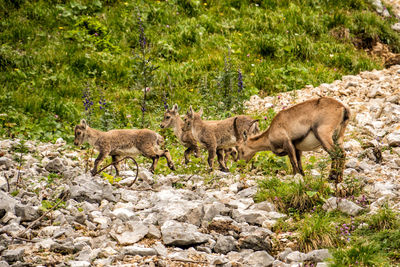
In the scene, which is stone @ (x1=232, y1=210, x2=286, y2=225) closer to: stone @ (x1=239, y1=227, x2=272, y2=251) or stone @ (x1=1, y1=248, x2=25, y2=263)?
stone @ (x1=239, y1=227, x2=272, y2=251)

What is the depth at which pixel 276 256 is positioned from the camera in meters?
6.25

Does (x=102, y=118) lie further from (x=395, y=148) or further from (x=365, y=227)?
(x=365, y=227)

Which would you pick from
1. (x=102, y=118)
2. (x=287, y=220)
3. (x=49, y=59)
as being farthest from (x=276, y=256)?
(x=49, y=59)

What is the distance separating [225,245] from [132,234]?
1.10m

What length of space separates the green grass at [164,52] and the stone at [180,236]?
6.28 metres

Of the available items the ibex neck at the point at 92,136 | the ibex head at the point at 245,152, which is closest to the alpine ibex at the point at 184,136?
the ibex head at the point at 245,152

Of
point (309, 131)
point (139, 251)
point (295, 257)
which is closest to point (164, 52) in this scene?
point (309, 131)

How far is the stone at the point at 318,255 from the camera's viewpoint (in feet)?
19.0

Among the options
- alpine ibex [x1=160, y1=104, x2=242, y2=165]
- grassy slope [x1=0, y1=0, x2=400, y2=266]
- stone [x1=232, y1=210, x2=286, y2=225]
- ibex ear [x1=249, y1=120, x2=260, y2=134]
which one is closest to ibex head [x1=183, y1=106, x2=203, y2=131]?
alpine ibex [x1=160, y1=104, x2=242, y2=165]

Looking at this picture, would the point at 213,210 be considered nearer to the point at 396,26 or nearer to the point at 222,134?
the point at 222,134

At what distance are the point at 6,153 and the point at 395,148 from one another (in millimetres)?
7192

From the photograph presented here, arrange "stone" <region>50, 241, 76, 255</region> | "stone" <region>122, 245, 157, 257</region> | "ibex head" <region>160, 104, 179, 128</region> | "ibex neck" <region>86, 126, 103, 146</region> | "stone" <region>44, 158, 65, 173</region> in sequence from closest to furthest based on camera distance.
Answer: "stone" <region>50, 241, 76, 255</region> < "stone" <region>122, 245, 157, 257</region> < "stone" <region>44, 158, 65, 173</region> < "ibex neck" <region>86, 126, 103, 146</region> < "ibex head" <region>160, 104, 179, 128</region>

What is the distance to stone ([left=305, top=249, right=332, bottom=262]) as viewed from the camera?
5.80 metres

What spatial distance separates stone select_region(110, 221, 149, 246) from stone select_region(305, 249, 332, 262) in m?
1.91
